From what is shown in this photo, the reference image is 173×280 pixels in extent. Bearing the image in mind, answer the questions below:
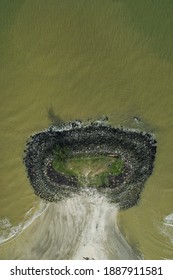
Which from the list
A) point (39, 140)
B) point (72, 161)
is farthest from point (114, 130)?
point (39, 140)

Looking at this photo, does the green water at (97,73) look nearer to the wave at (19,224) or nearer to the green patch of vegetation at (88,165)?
the green patch of vegetation at (88,165)

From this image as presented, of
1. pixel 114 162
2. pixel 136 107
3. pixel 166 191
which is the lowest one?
pixel 166 191

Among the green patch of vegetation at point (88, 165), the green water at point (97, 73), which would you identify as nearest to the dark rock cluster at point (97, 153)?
the green patch of vegetation at point (88, 165)

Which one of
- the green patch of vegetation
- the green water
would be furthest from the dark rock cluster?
the green water

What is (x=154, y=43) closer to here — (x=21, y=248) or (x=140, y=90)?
(x=140, y=90)

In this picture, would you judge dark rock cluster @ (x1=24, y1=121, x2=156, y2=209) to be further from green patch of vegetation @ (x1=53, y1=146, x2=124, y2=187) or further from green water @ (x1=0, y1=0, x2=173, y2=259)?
green water @ (x1=0, y1=0, x2=173, y2=259)

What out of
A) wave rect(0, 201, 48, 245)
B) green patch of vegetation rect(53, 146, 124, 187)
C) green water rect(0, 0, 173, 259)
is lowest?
wave rect(0, 201, 48, 245)
